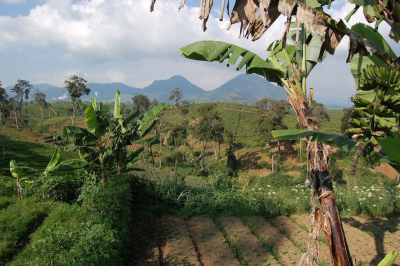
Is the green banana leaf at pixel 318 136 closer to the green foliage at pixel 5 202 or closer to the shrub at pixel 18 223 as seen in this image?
the shrub at pixel 18 223

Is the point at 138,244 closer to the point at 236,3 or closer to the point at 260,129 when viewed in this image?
the point at 236,3

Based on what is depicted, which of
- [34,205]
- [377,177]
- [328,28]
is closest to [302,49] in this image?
[328,28]

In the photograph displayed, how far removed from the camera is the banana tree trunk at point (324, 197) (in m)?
2.59

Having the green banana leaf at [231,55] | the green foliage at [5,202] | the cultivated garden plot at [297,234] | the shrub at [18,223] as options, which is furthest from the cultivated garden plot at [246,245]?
the green foliage at [5,202]

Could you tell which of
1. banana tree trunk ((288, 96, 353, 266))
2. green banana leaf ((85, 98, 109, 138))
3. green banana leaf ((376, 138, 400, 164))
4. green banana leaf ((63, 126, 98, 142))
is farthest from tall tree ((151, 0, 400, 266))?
green banana leaf ((63, 126, 98, 142))

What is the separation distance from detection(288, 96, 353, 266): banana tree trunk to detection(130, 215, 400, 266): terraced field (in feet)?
5.27

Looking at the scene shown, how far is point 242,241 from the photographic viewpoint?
555 centimetres

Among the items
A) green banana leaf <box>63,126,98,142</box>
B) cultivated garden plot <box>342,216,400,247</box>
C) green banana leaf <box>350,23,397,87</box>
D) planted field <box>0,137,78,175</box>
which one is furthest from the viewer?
planted field <box>0,137,78,175</box>

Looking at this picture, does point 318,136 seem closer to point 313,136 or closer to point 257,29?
point 313,136

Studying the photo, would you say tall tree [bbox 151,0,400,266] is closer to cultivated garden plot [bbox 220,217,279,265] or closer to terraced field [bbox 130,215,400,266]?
terraced field [bbox 130,215,400,266]

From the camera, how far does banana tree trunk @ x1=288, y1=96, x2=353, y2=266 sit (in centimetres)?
259

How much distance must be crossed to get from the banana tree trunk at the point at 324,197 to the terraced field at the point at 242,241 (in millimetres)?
1608

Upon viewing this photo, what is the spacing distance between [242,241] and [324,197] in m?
3.25

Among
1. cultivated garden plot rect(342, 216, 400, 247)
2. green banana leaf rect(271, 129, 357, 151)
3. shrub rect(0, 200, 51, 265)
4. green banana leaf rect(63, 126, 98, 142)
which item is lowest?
cultivated garden plot rect(342, 216, 400, 247)
